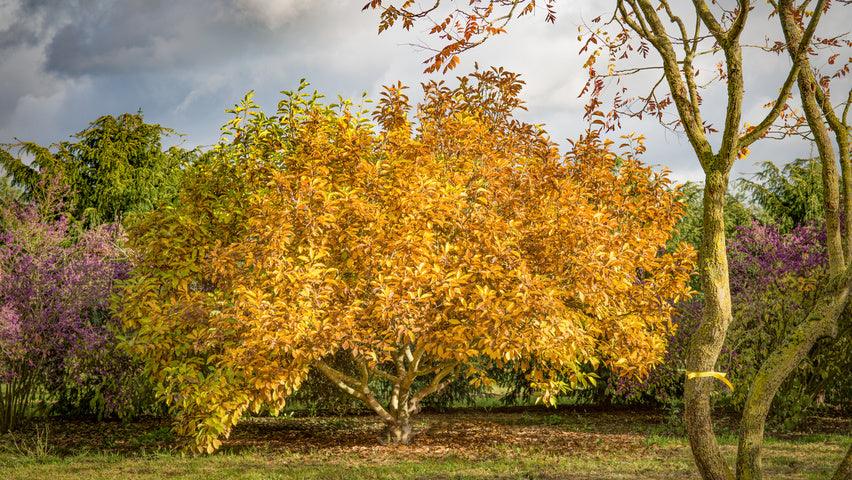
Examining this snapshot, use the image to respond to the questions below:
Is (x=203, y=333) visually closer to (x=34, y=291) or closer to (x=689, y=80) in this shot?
(x=34, y=291)

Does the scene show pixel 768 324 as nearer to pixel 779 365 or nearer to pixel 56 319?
pixel 779 365

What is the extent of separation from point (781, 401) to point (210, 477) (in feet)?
21.5

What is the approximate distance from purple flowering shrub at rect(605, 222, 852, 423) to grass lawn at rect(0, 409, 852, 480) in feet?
1.88

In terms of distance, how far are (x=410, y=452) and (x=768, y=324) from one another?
184 inches

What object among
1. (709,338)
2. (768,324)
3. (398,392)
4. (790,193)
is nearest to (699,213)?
(790,193)

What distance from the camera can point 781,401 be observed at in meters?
9.13

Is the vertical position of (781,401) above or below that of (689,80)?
below

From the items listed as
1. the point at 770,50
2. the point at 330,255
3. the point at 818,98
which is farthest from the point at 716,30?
the point at 330,255

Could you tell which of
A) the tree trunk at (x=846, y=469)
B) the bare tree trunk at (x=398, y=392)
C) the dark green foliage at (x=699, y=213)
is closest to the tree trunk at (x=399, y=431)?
the bare tree trunk at (x=398, y=392)

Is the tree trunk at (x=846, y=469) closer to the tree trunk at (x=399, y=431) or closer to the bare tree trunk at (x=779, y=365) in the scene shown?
the bare tree trunk at (x=779, y=365)

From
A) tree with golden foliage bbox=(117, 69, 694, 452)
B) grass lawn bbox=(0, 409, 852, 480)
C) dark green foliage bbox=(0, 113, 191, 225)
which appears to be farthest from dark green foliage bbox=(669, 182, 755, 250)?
dark green foliage bbox=(0, 113, 191, 225)

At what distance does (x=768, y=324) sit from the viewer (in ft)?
30.9

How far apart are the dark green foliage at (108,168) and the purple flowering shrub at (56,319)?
426 cm

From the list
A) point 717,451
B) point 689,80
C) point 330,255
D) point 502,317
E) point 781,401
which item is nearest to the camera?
point 717,451
